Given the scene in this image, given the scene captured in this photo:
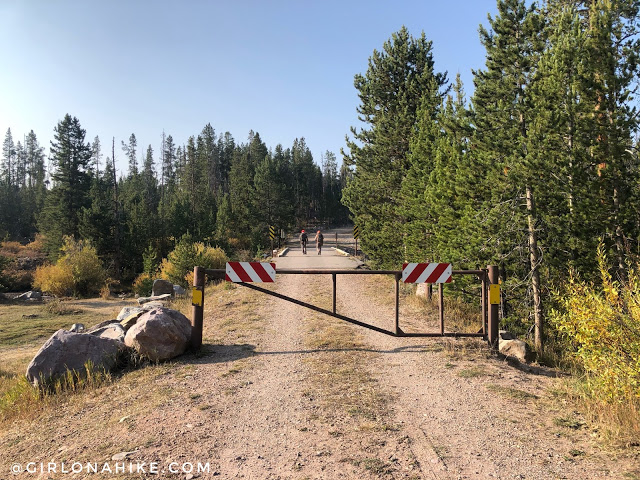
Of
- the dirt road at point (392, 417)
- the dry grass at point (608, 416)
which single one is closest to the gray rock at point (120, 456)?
the dirt road at point (392, 417)

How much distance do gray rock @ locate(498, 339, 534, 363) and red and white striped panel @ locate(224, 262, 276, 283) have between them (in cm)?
459

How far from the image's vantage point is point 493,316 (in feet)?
24.4

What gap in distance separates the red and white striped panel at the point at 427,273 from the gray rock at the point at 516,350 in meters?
1.72

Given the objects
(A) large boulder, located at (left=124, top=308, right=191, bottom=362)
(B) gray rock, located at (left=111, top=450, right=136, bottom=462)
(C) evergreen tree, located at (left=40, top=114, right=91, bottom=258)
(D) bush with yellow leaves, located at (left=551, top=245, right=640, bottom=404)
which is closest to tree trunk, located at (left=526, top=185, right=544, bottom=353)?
(D) bush with yellow leaves, located at (left=551, top=245, right=640, bottom=404)

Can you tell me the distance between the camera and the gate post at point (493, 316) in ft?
24.4

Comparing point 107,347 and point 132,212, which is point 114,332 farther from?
point 132,212

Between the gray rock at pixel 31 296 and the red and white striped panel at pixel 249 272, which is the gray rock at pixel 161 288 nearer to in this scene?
the gray rock at pixel 31 296

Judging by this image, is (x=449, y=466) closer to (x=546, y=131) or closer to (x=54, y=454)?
(x=54, y=454)

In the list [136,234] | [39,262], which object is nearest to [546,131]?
[136,234]

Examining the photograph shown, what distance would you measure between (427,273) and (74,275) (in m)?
32.3

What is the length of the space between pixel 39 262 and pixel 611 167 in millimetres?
→ 53540

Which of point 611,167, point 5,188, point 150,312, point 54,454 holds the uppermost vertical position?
point 5,188

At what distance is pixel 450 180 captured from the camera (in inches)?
523

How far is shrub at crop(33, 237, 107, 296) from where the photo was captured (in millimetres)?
30891
